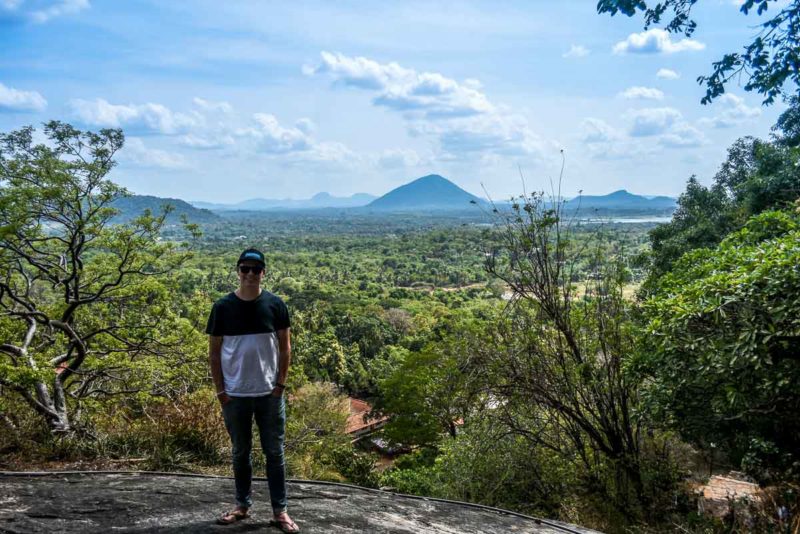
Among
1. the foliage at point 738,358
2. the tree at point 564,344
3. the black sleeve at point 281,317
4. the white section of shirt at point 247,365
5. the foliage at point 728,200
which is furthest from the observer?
the foliage at point 728,200

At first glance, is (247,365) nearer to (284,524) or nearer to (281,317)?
(281,317)

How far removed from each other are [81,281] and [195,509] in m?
8.25

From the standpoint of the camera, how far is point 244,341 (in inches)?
121

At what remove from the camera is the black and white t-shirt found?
305 cm

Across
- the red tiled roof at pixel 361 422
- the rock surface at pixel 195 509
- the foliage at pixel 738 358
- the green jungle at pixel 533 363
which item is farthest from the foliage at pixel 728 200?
the red tiled roof at pixel 361 422

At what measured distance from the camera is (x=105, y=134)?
29.4 feet

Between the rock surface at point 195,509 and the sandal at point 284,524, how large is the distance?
0.04m

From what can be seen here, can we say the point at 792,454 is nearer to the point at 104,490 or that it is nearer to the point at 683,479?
the point at 683,479

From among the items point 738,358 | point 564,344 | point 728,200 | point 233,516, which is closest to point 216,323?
point 233,516

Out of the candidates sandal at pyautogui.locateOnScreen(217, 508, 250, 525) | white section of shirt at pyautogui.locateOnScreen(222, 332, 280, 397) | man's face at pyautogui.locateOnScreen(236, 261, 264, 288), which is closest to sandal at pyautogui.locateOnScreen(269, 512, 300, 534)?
sandal at pyautogui.locateOnScreen(217, 508, 250, 525)

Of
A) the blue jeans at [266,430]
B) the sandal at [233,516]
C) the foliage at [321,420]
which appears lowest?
the foliage at [321,420]

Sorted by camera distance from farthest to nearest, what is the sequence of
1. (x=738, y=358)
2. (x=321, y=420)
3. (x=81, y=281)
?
1. (x=321, y=420)
2. (x=81, y=281)
3. (x=738, y=358)

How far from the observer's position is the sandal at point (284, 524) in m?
3.06

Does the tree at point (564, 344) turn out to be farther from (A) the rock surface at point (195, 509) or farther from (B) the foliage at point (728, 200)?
(B) the foliage at point (728, 200)
